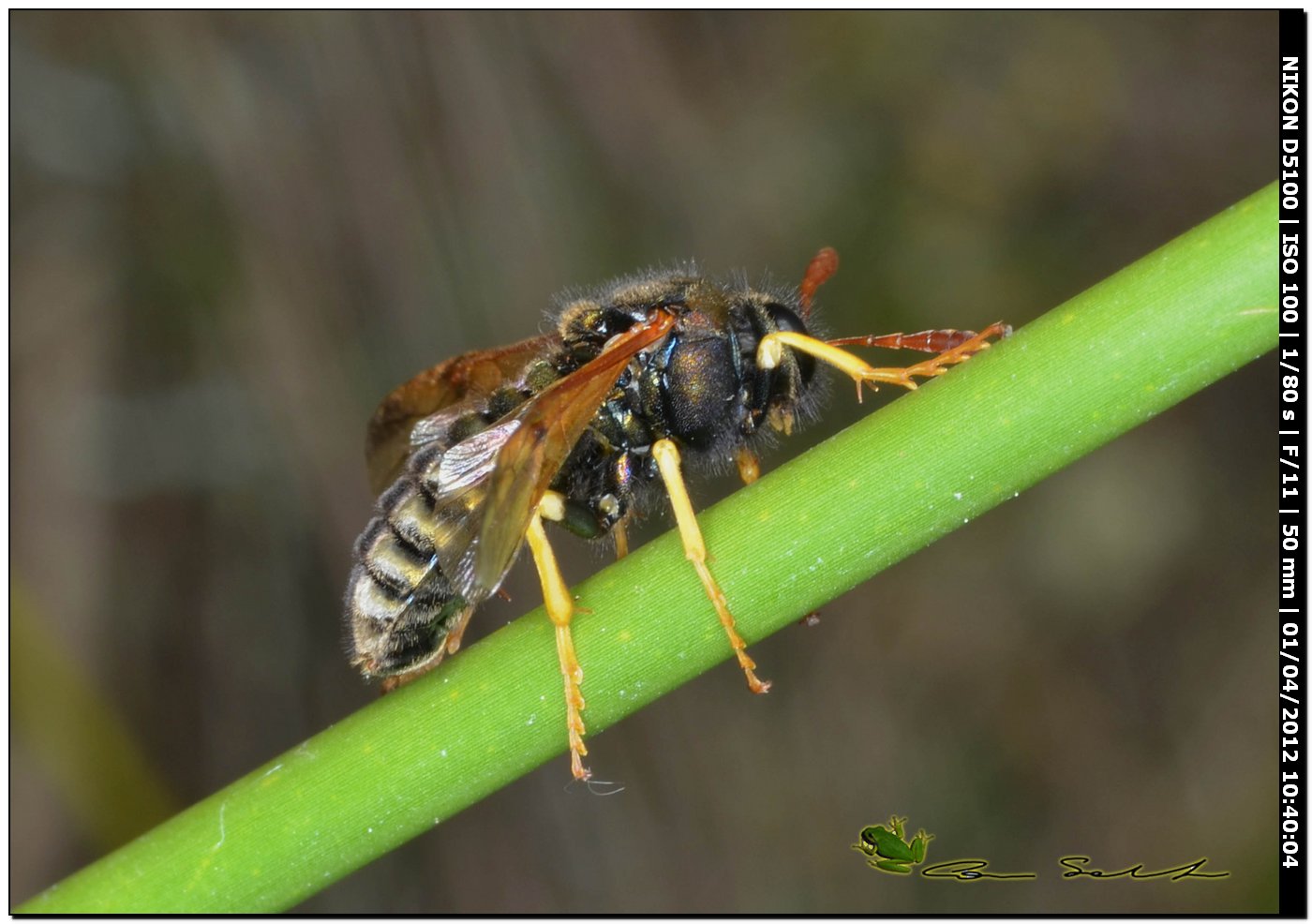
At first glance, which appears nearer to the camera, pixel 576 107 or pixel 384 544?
pixel 384 544

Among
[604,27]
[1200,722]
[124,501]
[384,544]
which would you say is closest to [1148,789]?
[1200,722]

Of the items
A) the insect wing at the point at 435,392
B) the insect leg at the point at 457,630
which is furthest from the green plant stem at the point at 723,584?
the insect wing at the point at 435,392

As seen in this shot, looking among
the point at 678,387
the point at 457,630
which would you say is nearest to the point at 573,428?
the point at 678,387

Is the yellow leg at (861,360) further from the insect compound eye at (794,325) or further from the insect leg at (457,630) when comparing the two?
the insect leg at (457,630)

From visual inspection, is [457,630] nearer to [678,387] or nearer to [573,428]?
[573,428]

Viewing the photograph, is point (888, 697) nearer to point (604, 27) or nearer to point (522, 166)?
point (522, 166)

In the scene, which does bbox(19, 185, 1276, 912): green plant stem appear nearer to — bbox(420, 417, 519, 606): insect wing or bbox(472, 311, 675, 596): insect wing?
bbox(472, 311, 675, 596): insect wing

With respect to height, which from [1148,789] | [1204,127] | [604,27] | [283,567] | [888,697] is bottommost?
[1148,789]
